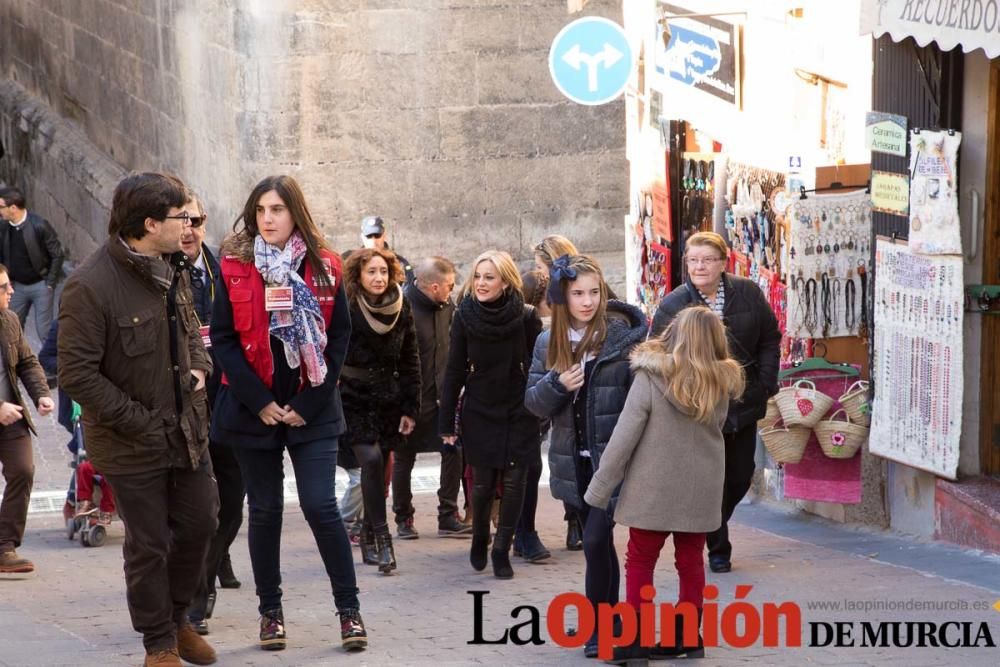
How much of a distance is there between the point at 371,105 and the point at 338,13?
0.77 m

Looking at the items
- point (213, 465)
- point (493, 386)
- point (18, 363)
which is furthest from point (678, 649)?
point (18, 363)

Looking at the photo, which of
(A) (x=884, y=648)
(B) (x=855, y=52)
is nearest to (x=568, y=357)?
(A) (x=884, y=648)

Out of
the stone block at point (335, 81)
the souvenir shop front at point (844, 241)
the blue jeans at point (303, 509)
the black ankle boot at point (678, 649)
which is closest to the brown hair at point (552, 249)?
the souvenir shop front at point (844, 241)

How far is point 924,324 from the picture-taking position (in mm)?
8062

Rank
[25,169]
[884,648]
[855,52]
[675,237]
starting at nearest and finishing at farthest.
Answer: [884,648] → [855,52] → [675,237] → [25,169]

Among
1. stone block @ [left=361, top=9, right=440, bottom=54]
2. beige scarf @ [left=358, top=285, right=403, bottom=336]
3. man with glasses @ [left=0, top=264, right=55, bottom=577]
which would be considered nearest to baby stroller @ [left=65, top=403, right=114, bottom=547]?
man with glasses @ [left=0, top=264, right=55, bottom=577]

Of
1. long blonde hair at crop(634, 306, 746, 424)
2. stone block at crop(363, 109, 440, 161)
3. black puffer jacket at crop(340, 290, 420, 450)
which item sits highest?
stone block at crop(363, 109, 440, 161)

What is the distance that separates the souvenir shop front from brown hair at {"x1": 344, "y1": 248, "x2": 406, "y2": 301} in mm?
2088

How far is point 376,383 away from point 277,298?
6.58 feet

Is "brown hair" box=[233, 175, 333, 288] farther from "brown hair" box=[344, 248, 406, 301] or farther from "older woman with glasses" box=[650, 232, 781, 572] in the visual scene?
"older woman with glasses" box=[650, 232, 781, 572]

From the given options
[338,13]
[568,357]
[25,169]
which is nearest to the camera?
[568,357]

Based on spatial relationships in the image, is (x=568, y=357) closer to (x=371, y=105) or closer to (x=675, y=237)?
(x=675, y=237)

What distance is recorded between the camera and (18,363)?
28.7 ft

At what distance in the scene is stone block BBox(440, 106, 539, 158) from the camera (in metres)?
13.6
